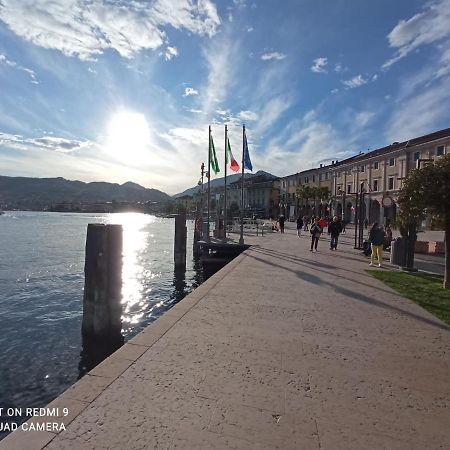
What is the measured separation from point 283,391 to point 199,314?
3.36 m

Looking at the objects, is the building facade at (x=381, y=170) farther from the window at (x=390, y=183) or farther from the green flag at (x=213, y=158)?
the green flag at (x=213, y=158)

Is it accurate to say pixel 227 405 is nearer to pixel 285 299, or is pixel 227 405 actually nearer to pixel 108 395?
pixel 108 395

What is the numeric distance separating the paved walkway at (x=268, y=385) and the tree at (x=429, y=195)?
3945mm

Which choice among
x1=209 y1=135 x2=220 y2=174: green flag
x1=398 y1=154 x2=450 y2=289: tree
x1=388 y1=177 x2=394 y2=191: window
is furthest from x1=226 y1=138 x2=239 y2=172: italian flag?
x1=388 y1=177 x2=394 y2=191: window

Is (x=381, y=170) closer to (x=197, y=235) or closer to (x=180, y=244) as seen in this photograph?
(x=197, y=235)

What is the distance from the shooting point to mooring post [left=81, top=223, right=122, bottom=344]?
416 inches

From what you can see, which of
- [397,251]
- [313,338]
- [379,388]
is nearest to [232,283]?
[313,338]

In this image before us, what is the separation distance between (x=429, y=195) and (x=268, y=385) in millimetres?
8624

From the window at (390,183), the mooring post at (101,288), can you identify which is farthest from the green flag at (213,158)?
the window at (390,183)

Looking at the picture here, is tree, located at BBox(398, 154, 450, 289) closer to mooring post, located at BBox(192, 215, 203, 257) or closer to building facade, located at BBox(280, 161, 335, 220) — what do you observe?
mooring post, located at BBox(192, 215, 203, 257)

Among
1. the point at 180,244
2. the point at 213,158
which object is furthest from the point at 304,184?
the point at 180,244

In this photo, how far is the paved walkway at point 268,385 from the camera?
132 inches

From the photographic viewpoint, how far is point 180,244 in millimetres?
26453

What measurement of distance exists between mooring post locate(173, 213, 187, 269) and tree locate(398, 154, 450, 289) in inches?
674
